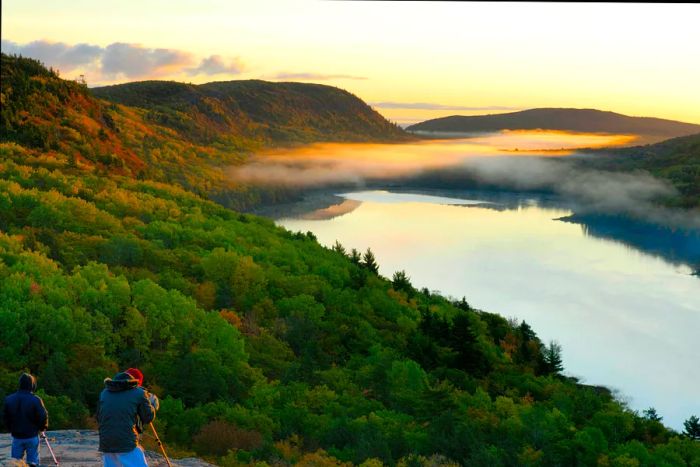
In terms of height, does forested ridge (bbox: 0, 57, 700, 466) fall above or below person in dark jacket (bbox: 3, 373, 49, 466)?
below

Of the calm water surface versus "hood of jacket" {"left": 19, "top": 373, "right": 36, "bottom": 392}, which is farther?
the calm water surface

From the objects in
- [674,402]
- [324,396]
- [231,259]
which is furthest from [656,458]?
[674,402]

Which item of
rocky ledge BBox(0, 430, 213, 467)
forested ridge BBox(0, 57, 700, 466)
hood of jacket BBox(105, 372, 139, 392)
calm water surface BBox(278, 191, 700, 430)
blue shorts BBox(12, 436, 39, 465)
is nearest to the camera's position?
hood of jacket BBox(105, 372, 139, 392)

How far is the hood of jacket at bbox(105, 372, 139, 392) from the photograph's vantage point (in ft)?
34.6

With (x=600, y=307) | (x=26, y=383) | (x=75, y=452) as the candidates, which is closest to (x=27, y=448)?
(x=26, y=383)

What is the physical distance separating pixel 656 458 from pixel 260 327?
2215cm

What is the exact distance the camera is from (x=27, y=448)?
13.0 m

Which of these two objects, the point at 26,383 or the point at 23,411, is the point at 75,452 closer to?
the point at 23,411

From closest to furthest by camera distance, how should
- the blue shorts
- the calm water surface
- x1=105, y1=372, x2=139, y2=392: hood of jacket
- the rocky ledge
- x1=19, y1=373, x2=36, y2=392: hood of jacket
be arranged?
1. x1=105, y1=372, x2=139, y2=392: hood of jacket
2. x1=19, y1=373, x2=36, y2=392: hood of jacket
3. the blue shorts
4. the rocky ledge
5. the calm water surface

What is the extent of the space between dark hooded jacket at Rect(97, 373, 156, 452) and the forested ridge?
8.11m

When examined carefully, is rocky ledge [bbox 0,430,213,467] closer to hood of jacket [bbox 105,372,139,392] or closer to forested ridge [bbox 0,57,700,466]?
forested ridge [bbox 0,57,700,466]

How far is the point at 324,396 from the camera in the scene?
94.9 feet

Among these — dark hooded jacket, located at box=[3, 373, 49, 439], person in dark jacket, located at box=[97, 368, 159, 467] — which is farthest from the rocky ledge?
person in dark jacket, located at box=[97, 368, 159, 467]

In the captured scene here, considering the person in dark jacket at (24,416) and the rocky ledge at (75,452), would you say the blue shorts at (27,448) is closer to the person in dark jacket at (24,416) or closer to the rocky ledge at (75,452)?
the person in dark jacket at (24,416)
